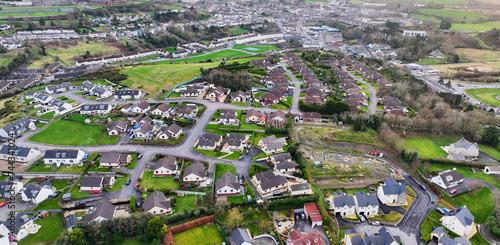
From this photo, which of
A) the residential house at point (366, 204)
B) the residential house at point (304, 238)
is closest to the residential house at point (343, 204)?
the residential house at point (366, 204)

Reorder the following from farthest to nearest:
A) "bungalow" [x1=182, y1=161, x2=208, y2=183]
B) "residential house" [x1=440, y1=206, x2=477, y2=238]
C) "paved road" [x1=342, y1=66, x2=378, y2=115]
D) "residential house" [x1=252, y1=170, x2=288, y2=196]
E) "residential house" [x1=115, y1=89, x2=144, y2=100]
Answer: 1. "residential house" [x1=115, y1=89, x2=144, y2=100]
2. "paved road" [x1=342, y1=66, x2=378, y2=115]
3. "bungalow" [x1=182, y1=161, x2=208, y2=183]
4. "residential house" [x1=252, y1=170, x2=288, y2=196]
5. "residential house" [x1=440, y1=206, x2=477, y2=238]

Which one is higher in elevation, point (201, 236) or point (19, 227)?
point (19, 227)

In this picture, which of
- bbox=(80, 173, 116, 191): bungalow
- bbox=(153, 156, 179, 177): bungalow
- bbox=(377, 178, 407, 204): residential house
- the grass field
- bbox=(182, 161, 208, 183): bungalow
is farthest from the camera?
the grass field

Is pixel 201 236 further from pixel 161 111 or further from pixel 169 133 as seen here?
pixel 161 111

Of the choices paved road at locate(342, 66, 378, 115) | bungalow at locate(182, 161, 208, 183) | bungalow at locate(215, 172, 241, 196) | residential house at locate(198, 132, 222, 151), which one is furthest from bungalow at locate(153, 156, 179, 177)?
paved road at locate(342, 66, 378, 115)

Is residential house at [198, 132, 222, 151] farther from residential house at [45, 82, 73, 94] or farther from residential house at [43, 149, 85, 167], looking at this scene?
residential house at [45, 82, 73, 94]

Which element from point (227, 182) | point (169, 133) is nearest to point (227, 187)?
point (227, 182)

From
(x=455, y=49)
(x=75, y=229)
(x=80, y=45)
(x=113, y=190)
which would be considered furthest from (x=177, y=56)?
(x=455, y=49)
